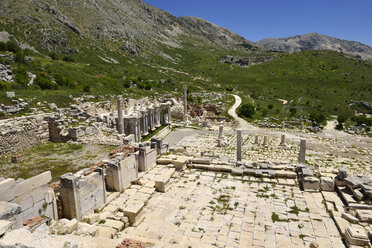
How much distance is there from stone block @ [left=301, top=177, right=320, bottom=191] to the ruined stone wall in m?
20.4

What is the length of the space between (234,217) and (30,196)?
25.9 feet

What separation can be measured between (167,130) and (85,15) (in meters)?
75.9

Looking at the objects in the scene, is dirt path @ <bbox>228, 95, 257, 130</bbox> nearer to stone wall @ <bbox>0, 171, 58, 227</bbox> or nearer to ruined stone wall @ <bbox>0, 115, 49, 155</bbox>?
ruined stone wall @ <bbox>0, 115, 49, 155</bbox>

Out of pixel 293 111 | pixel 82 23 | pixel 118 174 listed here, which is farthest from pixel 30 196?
pixel 82 23

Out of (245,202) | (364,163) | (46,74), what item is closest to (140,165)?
(245,202)

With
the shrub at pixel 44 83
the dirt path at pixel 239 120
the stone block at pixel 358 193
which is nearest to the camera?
the stone block at pixel 358 193

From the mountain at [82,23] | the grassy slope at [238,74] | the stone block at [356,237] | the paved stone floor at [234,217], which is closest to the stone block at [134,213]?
the paved stone floor at [234,217]

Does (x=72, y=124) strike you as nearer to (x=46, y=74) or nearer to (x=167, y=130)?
(x=167, y=130)

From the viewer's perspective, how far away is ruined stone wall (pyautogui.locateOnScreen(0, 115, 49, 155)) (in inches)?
721

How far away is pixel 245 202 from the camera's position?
11586 mm

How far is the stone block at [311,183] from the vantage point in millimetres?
12664

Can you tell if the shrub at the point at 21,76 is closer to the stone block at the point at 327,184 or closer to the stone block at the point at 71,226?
the stone block at the point at 71,226

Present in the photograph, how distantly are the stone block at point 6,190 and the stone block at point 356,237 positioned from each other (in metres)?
11.7

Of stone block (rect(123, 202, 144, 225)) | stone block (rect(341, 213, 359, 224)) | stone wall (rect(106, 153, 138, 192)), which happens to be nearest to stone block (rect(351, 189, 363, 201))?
stone block (rect(341, 213, 359, 224))
